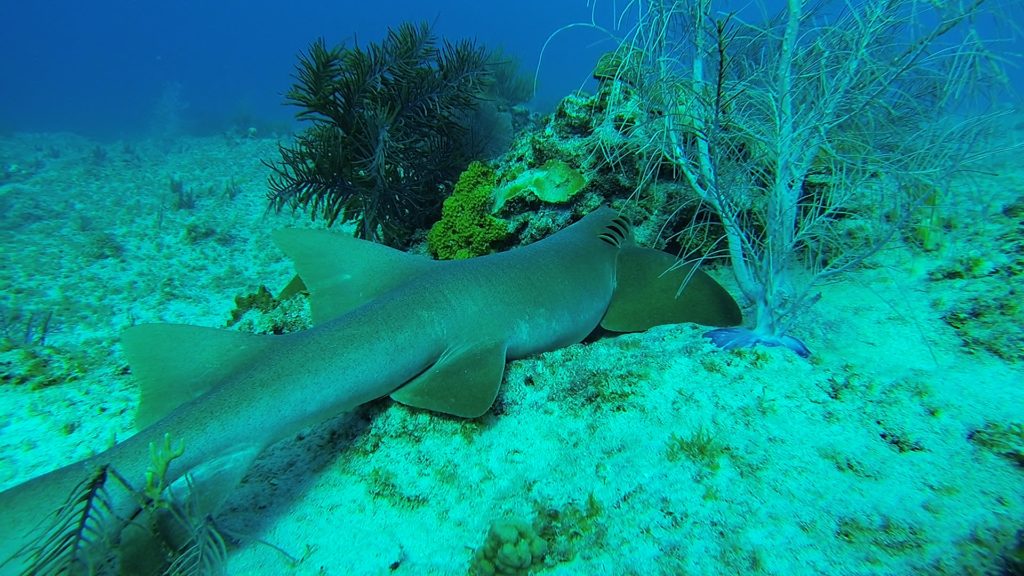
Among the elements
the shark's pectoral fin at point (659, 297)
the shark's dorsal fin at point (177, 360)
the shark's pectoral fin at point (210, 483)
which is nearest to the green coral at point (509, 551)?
the shark's pectoral fin at point (210, 483)

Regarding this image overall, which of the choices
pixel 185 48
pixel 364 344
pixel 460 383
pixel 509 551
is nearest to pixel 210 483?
pixel 364 344

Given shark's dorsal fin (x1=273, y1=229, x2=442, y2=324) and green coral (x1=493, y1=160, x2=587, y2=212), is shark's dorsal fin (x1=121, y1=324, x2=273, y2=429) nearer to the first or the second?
shark's dorsal fin (x1=273, y1=229, x2=442, y2=324)

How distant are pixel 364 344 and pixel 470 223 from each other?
270cm

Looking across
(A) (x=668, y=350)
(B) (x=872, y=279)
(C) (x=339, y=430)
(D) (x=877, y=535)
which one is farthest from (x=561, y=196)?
(D) (x=877, y=535)

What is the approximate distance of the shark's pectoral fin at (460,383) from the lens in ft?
8.63

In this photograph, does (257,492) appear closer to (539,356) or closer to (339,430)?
(339,430)

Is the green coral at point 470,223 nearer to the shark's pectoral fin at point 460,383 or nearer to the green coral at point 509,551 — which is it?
the shark's pectoral fin at point 460,383

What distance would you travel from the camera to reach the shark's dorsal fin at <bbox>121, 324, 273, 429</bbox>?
2508 mm

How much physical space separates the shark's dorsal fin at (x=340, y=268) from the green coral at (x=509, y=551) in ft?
6.05

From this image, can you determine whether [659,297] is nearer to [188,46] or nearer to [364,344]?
[364,344]

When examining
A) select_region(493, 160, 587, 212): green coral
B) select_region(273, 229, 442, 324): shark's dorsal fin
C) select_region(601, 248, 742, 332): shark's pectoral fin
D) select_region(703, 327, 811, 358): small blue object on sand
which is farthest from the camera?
select_region(493, 160, 587, 212): green coral

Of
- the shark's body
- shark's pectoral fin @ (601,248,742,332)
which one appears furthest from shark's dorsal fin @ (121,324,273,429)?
shark's pectoral fin @ (601,248,742,332)

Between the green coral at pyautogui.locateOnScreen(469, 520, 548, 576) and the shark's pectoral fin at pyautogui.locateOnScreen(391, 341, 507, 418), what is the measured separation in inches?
28.2

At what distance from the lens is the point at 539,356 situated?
329 cm
